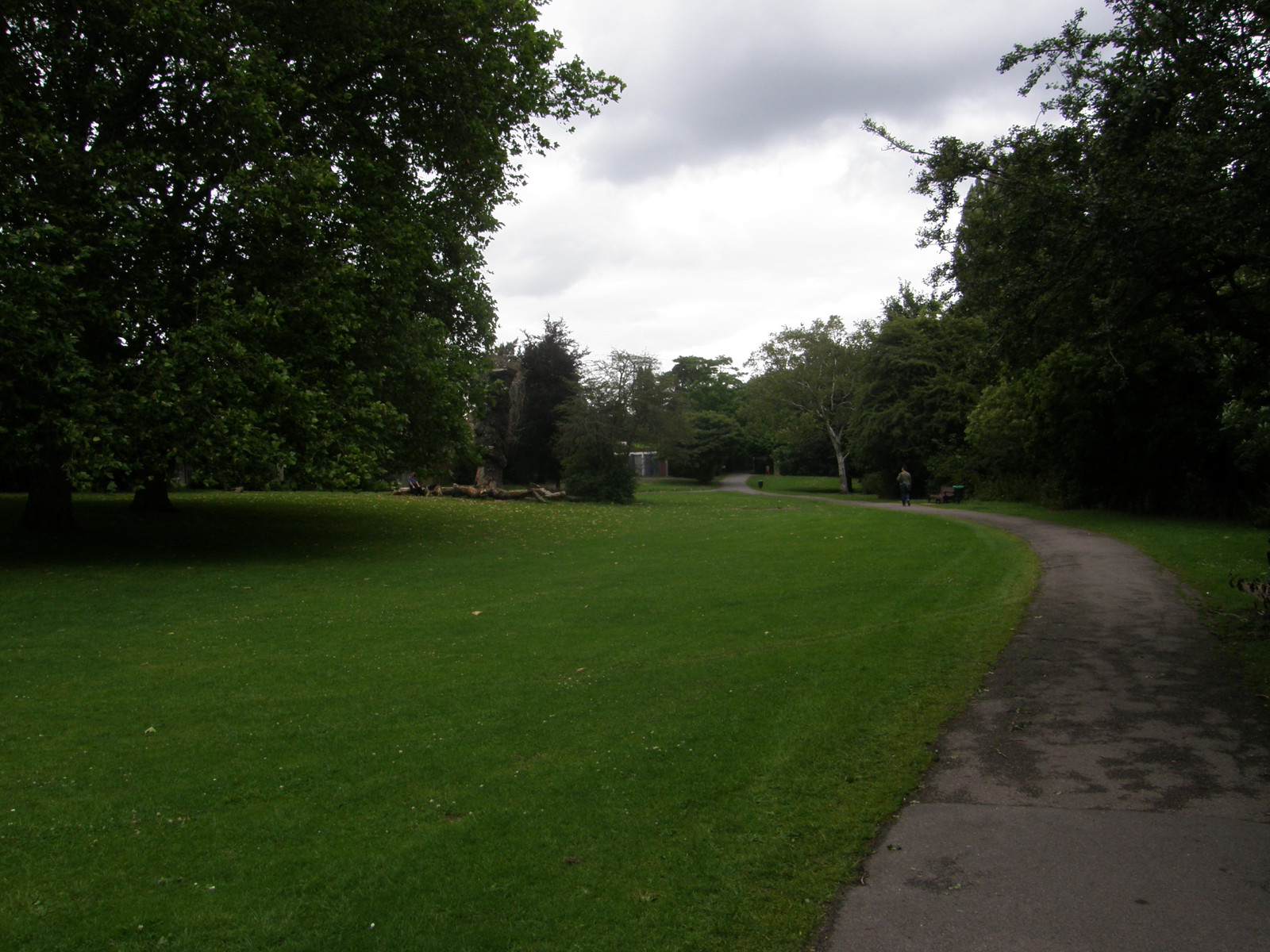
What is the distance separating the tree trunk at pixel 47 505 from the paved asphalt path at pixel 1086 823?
64.9 ft

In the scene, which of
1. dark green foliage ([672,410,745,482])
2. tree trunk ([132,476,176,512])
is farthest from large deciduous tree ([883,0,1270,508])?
dark green foliage ([672,410,745,482])

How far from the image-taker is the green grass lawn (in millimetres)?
4336

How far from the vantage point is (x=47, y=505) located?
64.3 feet

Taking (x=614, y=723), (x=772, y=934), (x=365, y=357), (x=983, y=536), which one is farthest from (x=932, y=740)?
(x=365, y=357)

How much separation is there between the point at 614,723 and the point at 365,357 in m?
15.6

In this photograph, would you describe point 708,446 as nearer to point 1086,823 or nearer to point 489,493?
point 489,493

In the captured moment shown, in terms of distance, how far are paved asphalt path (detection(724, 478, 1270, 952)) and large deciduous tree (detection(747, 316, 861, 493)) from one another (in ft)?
164

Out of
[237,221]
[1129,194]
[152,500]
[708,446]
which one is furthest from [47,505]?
[708,446]

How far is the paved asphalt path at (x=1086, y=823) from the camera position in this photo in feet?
13.3

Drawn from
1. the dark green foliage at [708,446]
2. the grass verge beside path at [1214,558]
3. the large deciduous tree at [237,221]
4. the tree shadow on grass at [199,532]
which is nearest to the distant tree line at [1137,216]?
the grass verge beside path at [1214,558]

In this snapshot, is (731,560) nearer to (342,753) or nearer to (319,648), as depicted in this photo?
(319,648)

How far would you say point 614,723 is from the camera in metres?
7.30

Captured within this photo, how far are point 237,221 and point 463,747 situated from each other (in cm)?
1383

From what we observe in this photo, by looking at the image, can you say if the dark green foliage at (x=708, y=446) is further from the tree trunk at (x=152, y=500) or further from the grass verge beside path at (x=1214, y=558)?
the tree trunk at (x=152, y=500)
